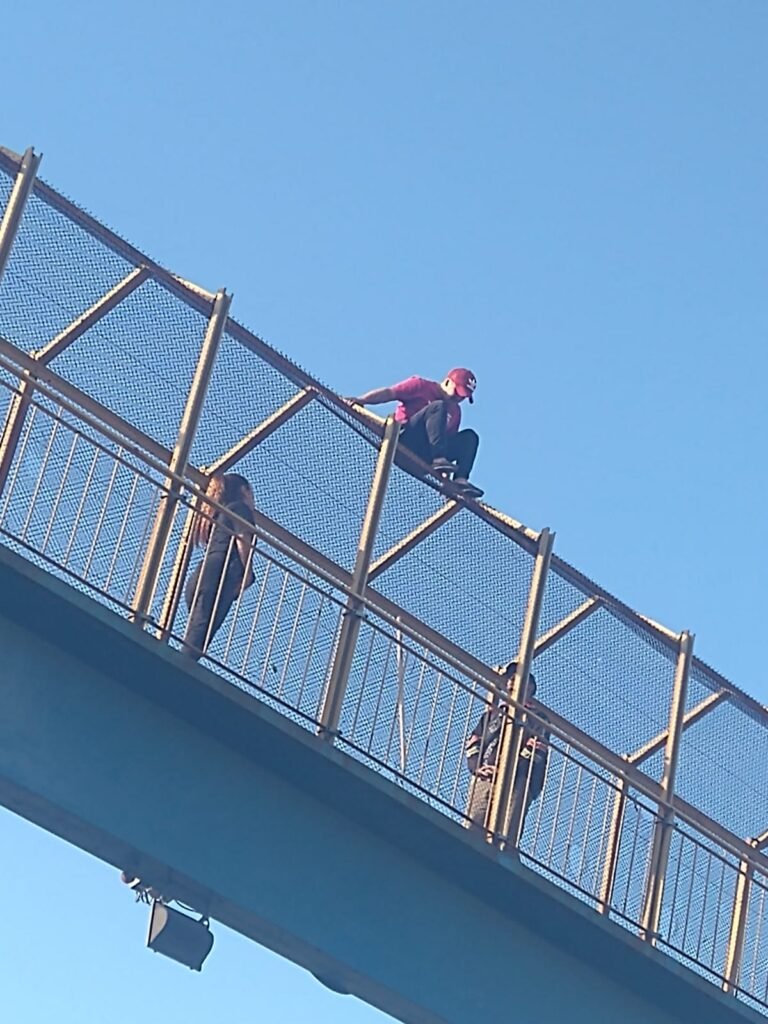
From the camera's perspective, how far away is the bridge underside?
11977 millimetres

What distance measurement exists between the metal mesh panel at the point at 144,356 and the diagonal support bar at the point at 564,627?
3099 mm

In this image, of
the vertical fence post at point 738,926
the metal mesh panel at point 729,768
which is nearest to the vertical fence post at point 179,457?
the metal mesh panel at point 729,768

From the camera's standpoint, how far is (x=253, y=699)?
1249cm

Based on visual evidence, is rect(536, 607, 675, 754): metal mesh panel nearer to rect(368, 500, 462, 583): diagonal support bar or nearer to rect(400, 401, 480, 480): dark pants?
rect(368, 500, 462, 583): diagonal support bar

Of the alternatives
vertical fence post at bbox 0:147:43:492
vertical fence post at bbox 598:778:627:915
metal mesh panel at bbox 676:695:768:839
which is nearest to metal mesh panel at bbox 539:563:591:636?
vertical fence post at bbox 598:778:627:915

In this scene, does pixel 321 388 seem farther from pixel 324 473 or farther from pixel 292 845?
pixel 292 845

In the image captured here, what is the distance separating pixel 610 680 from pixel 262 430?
10.1 feet

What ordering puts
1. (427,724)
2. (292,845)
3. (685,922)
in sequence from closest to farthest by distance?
(292,845), (427,724), (685,922)

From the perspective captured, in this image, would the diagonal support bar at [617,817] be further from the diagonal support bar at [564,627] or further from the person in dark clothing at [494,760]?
the diagonal support bar at [564,627]

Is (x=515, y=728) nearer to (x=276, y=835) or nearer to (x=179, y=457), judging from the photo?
(x=276, y=835)

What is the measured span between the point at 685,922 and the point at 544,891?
1.57m

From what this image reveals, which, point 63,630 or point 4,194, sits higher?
point 4,194

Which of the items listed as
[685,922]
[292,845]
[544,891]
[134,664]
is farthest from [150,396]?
[685,922]

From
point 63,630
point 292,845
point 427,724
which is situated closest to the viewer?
point 63,630
